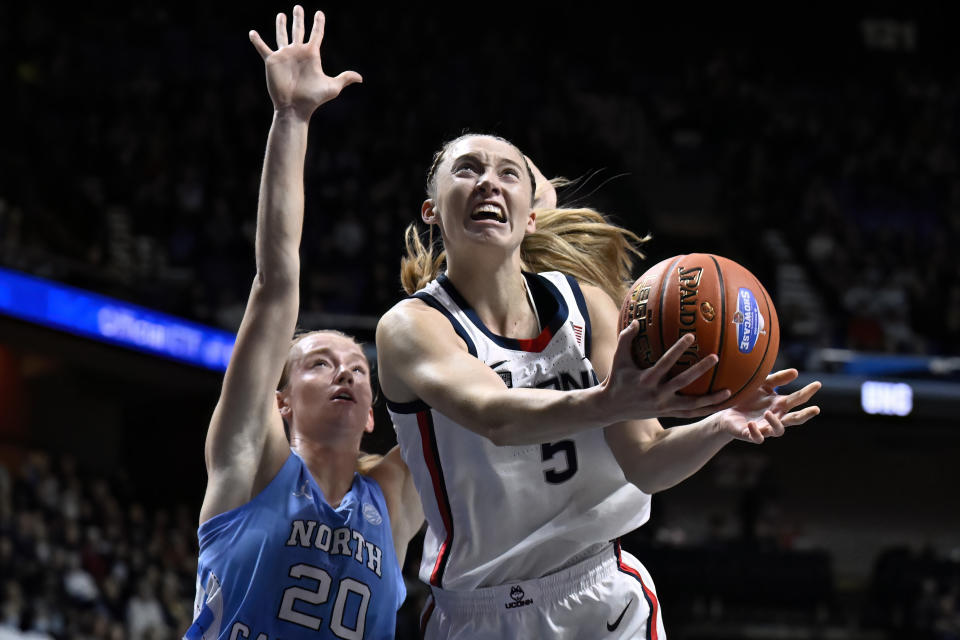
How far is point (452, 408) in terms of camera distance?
2682 mm

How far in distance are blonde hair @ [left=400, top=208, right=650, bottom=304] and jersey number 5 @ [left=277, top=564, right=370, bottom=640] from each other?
0.89m

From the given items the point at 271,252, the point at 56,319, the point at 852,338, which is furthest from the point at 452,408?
the point at 852,338

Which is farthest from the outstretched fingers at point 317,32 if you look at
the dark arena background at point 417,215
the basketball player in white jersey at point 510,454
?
the dark arena background at point 417,215

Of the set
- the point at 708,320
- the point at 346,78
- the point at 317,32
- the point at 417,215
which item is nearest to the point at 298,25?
the point at 317,32

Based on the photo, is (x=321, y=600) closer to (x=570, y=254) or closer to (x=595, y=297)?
(x=595, y=297)

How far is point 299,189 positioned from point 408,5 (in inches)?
633

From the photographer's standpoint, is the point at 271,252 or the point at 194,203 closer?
the point at 271,252

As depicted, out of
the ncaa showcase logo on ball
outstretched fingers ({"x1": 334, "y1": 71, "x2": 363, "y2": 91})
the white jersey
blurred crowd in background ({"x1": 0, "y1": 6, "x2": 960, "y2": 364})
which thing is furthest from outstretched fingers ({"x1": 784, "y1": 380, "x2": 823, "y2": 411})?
blurred crowd in background ({"x1": 0, "y1": 6, "x2": 960, "y2": 364})

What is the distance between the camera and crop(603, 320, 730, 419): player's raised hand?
87.8 inches

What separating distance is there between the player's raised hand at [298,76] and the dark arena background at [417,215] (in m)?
6.21

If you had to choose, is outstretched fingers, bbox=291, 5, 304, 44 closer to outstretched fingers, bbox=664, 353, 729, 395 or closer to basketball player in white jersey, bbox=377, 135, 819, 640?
basketball player in white jersey, bbox=377, 135, 819, 640

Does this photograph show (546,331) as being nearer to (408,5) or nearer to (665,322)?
(665,322)

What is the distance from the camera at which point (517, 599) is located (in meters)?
A: 2.98

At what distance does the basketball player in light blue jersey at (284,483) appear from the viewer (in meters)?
3.08
